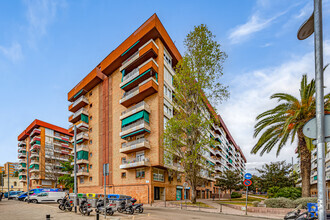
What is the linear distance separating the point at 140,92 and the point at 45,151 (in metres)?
48.7

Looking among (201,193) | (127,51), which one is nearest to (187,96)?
(127,51)

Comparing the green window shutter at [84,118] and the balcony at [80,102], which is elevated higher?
the balcony at [80,102]

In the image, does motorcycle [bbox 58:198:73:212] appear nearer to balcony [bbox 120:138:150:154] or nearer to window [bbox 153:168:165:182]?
balcony [bbox 120:138:150:154]

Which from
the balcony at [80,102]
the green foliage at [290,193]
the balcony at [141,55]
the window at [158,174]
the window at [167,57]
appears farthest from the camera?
the balcony at [80,102]

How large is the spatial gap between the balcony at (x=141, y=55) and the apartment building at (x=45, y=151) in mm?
40596

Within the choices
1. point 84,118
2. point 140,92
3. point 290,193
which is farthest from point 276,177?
point 84,118

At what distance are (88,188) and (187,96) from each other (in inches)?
1058

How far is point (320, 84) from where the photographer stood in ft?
15.6

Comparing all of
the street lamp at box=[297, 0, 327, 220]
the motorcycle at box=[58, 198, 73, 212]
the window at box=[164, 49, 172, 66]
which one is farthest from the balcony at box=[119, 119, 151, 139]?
the street lamp at box=[297, 0, 327, 220]

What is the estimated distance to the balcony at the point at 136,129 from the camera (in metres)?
33.5

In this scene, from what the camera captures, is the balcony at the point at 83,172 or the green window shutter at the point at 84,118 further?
the green window shutter at the point at 84,118

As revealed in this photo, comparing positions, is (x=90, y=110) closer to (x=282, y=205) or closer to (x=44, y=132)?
(x=44, y=132)

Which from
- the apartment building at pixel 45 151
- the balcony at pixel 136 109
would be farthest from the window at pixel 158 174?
the apartment building at pixel 45 151

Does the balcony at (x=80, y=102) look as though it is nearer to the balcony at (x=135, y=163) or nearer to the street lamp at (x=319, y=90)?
the balcony at (x=135, y=163)
